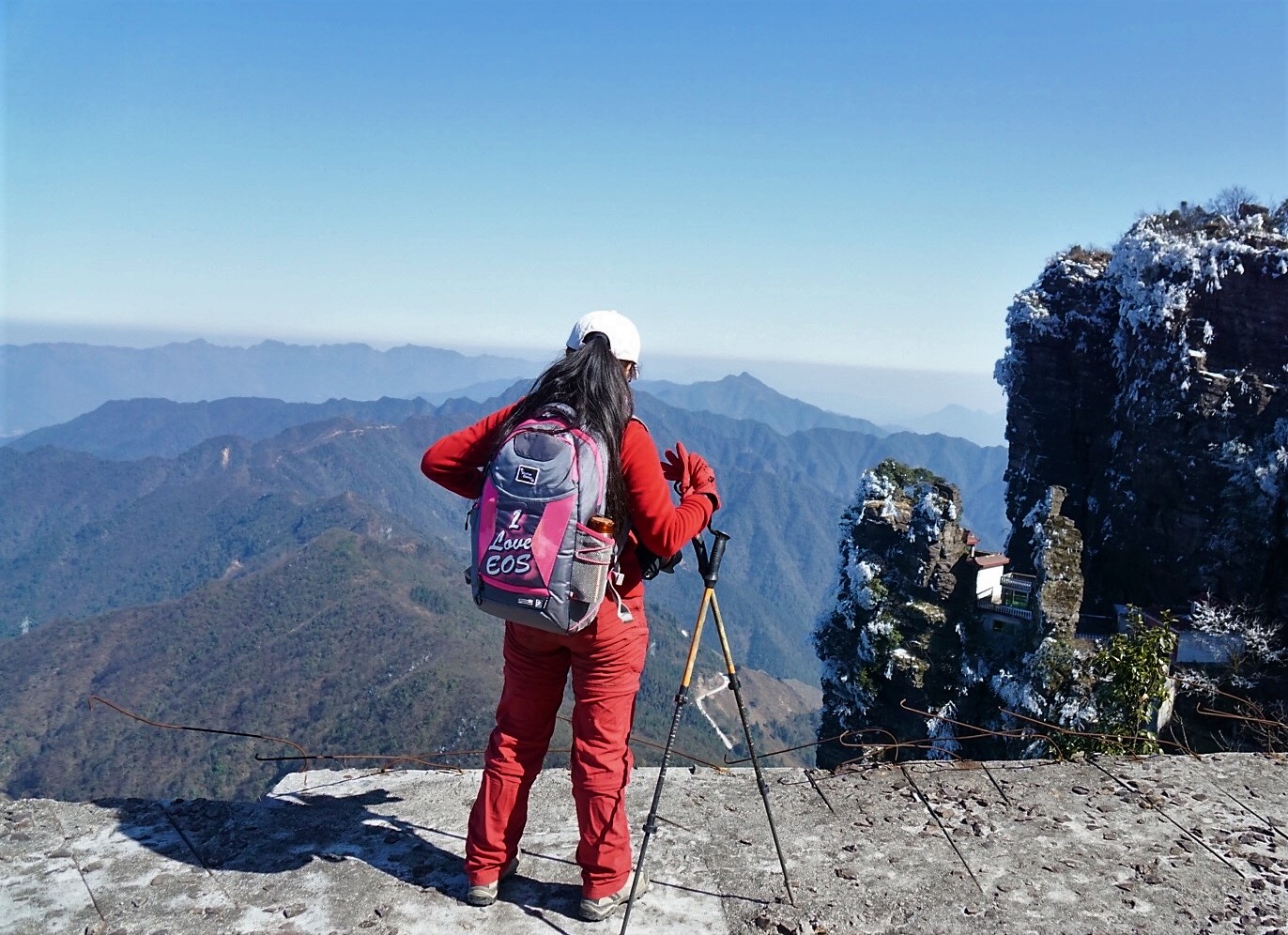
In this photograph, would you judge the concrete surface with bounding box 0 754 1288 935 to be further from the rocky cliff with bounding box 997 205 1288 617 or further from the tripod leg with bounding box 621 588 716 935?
the rocky cliff with bounding box 997 205 1288 617

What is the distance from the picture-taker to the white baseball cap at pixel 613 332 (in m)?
4.12

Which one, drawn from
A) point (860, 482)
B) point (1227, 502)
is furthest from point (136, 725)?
point (1227, 502)

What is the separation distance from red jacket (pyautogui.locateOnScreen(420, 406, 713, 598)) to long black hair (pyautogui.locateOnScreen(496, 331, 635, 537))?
0.06 m

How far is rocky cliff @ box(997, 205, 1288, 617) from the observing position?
2512cm

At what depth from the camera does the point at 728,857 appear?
4.59 metres

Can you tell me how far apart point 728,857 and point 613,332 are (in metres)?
2.93

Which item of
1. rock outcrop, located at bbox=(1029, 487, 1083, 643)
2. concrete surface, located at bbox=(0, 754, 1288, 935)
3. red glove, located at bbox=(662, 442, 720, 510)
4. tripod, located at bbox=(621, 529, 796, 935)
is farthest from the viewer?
rock outcrop, located at bbox=(1029, 487, 1083, 643)

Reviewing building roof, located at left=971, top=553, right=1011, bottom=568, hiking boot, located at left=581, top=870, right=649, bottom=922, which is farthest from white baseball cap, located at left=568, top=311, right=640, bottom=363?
building roof, located at left=971, top=553, right=1011, bottom=568

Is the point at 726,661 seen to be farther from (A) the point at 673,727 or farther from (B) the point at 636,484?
Result: (B) the point at 636,484

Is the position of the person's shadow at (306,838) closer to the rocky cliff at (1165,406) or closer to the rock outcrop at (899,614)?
the rock outcrop at (899,614)

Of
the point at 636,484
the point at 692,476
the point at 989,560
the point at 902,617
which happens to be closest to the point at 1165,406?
the point at 989,560

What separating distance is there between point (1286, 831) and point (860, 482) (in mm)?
23643

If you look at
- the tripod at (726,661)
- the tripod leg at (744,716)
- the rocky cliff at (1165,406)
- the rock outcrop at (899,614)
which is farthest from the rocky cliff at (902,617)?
the tripod at (726,661)

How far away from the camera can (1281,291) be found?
81.5 ft
